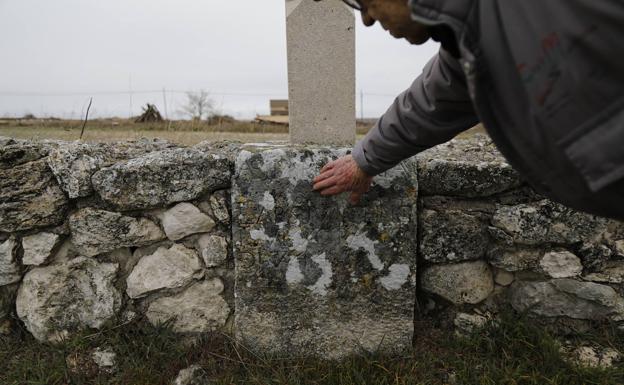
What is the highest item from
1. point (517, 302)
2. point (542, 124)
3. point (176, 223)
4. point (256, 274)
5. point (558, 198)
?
point (542, 124)

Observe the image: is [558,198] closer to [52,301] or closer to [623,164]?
[623,164]

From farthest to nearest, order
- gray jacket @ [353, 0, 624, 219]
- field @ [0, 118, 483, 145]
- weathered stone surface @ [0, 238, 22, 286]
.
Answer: field @ [0, 118, 483, 145] → weathered stone surface @ [0, 238, 22, 286] → gray jacket @ [353, 0, 624, 219]

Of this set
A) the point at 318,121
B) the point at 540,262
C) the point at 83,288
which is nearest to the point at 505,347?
the point at 540,262

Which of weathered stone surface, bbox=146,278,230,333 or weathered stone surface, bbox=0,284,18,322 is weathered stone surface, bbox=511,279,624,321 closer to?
weathered stone surface, bbox=146,278,230,333

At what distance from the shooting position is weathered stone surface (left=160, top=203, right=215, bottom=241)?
1.90 m

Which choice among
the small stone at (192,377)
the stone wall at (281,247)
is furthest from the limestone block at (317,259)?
the small stone at (192,377)

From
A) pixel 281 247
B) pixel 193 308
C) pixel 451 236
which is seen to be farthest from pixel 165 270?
pixel 451 236

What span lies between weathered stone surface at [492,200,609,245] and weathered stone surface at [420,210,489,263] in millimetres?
147

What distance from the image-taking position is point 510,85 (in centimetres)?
81

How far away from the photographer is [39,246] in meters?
1.95

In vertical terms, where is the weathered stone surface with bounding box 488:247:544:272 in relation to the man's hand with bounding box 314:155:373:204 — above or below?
below

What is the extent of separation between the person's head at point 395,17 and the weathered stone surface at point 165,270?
137cm

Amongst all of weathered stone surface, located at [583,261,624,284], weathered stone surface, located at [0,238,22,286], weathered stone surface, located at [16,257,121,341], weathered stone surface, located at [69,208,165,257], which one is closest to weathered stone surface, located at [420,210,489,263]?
weathered stone surface, located at [583,261,624,284]

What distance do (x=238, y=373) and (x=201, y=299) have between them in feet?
1.24
